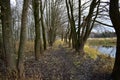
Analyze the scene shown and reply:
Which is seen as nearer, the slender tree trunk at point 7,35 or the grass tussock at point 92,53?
the slender tree trunk at point 7,35

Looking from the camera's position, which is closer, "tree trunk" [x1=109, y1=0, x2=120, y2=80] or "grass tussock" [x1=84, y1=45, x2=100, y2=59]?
"tree trunk" [x1=109, y1=0, x2=120, y2=80]

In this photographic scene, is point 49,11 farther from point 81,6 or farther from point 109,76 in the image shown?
point 109,76

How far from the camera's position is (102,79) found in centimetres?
1061

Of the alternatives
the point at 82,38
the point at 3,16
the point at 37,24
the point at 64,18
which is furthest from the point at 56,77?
the point at 64,18

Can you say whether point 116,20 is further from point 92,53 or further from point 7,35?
point 92,53

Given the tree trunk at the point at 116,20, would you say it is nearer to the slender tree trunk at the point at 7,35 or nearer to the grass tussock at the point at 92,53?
the slender tree trunk at the point at 7,35

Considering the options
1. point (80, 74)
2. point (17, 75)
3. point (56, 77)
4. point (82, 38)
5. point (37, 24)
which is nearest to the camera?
point (17, 75)

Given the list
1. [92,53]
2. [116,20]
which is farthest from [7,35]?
[92,53]

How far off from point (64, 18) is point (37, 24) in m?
35.8

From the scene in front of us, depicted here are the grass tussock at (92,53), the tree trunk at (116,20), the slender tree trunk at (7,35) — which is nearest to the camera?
the tree trunk at (116,20)

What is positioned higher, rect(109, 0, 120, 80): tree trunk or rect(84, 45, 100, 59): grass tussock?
rect(109, 0, 120, 80): tree trunk

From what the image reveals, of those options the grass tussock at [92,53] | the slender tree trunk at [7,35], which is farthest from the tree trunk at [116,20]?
the grass tussock at [92,53]

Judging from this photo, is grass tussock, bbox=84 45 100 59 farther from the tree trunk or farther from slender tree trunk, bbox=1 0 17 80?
slender tree trunk, bbox=1 0 17 80

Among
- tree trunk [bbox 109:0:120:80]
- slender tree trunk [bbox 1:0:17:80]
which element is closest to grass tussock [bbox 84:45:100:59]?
tree trunk [bbox 109:0:120:80]
